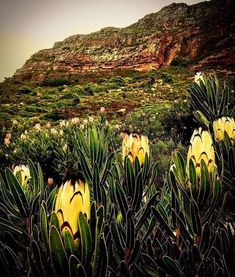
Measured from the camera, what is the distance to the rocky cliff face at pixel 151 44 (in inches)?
963

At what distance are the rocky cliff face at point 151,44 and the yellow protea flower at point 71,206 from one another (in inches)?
792

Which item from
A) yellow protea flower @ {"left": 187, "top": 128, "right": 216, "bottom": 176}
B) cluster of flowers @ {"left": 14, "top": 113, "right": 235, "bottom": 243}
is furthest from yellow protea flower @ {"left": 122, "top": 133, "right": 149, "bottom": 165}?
yellow protea flower @ {"left": 187, "top": 128, "right": 216, "bottom": 176}

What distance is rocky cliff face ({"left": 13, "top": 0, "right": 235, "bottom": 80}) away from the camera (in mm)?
24458

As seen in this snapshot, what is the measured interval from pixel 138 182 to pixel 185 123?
105 inches

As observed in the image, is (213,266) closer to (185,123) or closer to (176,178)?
(176,178)

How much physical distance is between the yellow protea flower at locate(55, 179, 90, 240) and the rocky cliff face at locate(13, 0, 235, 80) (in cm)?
2012

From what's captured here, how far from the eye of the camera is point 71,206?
16.2 inches

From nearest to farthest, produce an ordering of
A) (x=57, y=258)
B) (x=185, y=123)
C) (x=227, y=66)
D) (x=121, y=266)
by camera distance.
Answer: (x=57, y=258), (x=121, y=266), (x=185, y=123), (x=227, y=66)

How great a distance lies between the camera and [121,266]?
546 millimetres

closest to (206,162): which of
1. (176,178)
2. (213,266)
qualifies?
(176,178)

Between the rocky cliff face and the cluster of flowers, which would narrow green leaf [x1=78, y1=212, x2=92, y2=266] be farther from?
the rocky cliff face

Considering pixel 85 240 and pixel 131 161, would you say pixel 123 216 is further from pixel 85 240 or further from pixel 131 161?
pixel 85 240

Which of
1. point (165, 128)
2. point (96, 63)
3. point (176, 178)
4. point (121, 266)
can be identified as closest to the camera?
point (121, 266)

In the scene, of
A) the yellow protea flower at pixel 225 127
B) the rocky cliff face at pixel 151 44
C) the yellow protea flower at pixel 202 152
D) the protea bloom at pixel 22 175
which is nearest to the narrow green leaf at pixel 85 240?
the yellow protea flower at pixel 202 152
